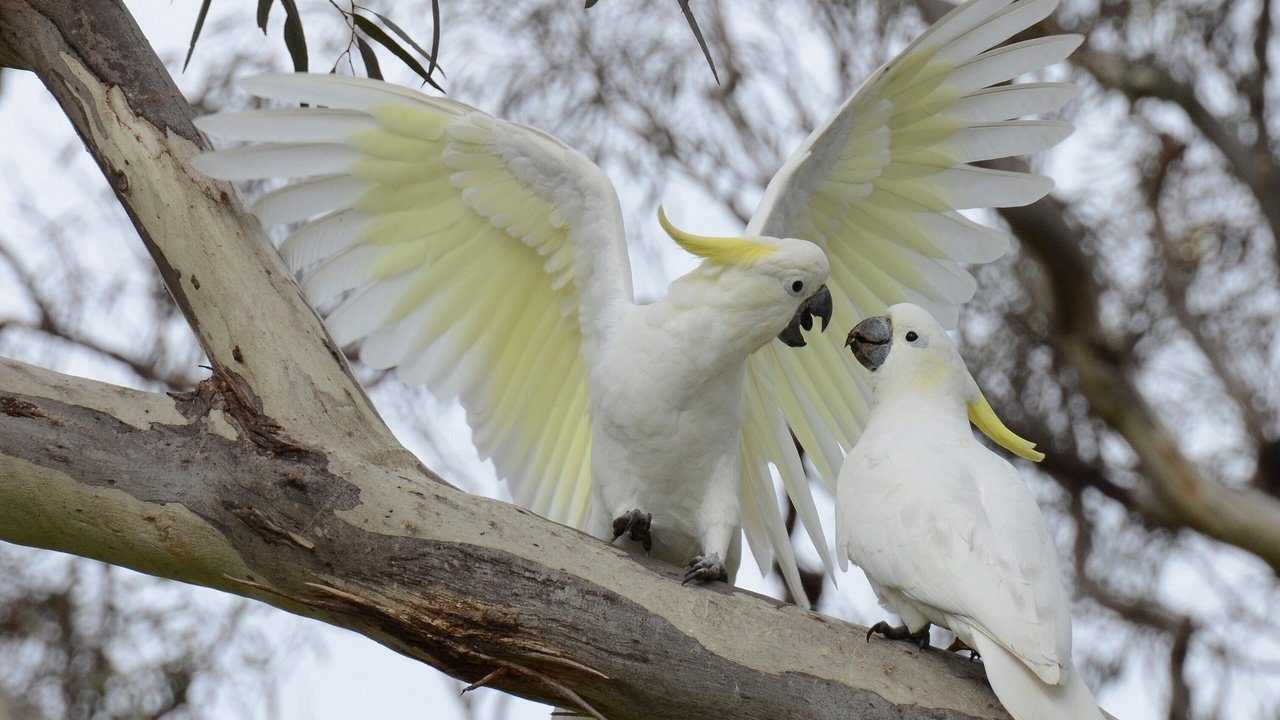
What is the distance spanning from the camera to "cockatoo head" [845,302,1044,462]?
88.8 inches

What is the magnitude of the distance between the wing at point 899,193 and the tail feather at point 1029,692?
40.0 inches

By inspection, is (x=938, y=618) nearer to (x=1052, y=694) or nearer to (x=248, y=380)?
(x=1052, y=694)

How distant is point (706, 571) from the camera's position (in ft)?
6.69

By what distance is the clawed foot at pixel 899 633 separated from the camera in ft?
6.35

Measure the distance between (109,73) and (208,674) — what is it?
103 inches

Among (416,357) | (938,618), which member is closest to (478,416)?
(416,357)

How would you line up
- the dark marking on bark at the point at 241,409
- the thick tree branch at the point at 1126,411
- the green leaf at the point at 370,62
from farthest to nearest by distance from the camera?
the thick tree branch at the point at 1126,411 → the green leaf at the point at 370,62 → the dark marking on bark at the point at 241,409

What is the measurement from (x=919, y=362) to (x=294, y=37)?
4.32ft

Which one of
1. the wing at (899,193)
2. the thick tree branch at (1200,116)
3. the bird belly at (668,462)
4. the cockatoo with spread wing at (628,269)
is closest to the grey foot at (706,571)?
the cockatoo with spread wing at (628,269)

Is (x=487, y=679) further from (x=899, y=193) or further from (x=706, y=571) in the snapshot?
(x=899, y=193)

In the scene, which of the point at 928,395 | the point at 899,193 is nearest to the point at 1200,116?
the point at 899,193

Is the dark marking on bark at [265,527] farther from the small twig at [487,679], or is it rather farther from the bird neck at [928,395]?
the bird neck at [928,395]

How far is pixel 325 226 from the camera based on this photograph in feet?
7.88

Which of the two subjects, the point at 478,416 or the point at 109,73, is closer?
the point at 109,73
